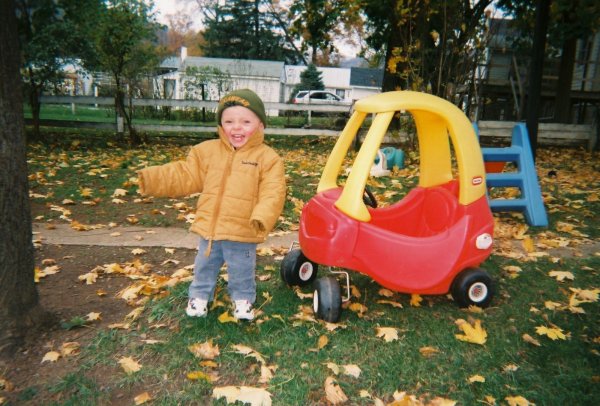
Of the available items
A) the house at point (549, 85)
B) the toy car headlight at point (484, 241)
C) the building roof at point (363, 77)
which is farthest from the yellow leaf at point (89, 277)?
the building roof at point (363, 77)

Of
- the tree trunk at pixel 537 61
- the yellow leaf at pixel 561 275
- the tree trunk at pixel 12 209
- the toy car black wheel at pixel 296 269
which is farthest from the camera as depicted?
the tree trunk at pixel 537 61

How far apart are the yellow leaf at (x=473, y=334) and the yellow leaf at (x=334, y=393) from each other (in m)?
0.92

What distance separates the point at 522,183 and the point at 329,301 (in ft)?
11.1

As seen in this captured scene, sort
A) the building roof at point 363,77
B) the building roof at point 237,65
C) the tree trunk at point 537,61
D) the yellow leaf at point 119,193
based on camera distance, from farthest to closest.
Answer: the building roof at point 363,77
the building roof at point 237,65
the yellow leaf at point 119,193
the tree trunk at point 537,61

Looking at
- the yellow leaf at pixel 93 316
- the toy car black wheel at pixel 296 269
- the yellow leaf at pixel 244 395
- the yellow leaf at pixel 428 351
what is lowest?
the yellow leaf at pixel 244 395

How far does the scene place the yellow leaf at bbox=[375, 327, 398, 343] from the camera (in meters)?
2.85

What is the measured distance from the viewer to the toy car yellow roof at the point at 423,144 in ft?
9.63

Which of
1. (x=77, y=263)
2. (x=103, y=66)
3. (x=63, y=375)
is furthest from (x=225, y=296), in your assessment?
(x=103, y=66)

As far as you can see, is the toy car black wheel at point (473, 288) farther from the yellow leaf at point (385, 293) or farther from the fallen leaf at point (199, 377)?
the fallen leaf at point (199, 377)

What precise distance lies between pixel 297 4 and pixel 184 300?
11803 millimetres

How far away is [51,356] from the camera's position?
2.57m

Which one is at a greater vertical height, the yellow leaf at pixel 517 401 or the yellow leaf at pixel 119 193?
the yellow leaf at pixel 119 193

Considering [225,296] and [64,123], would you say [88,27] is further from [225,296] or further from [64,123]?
[225,296]

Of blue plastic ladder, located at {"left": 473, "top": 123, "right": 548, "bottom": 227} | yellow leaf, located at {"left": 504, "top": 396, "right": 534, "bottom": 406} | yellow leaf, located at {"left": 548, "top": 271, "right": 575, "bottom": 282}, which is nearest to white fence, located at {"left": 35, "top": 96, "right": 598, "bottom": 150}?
blue plastic ladder, located at {"left": 473, "top": 123, "right": 548, "bottom": 227}
